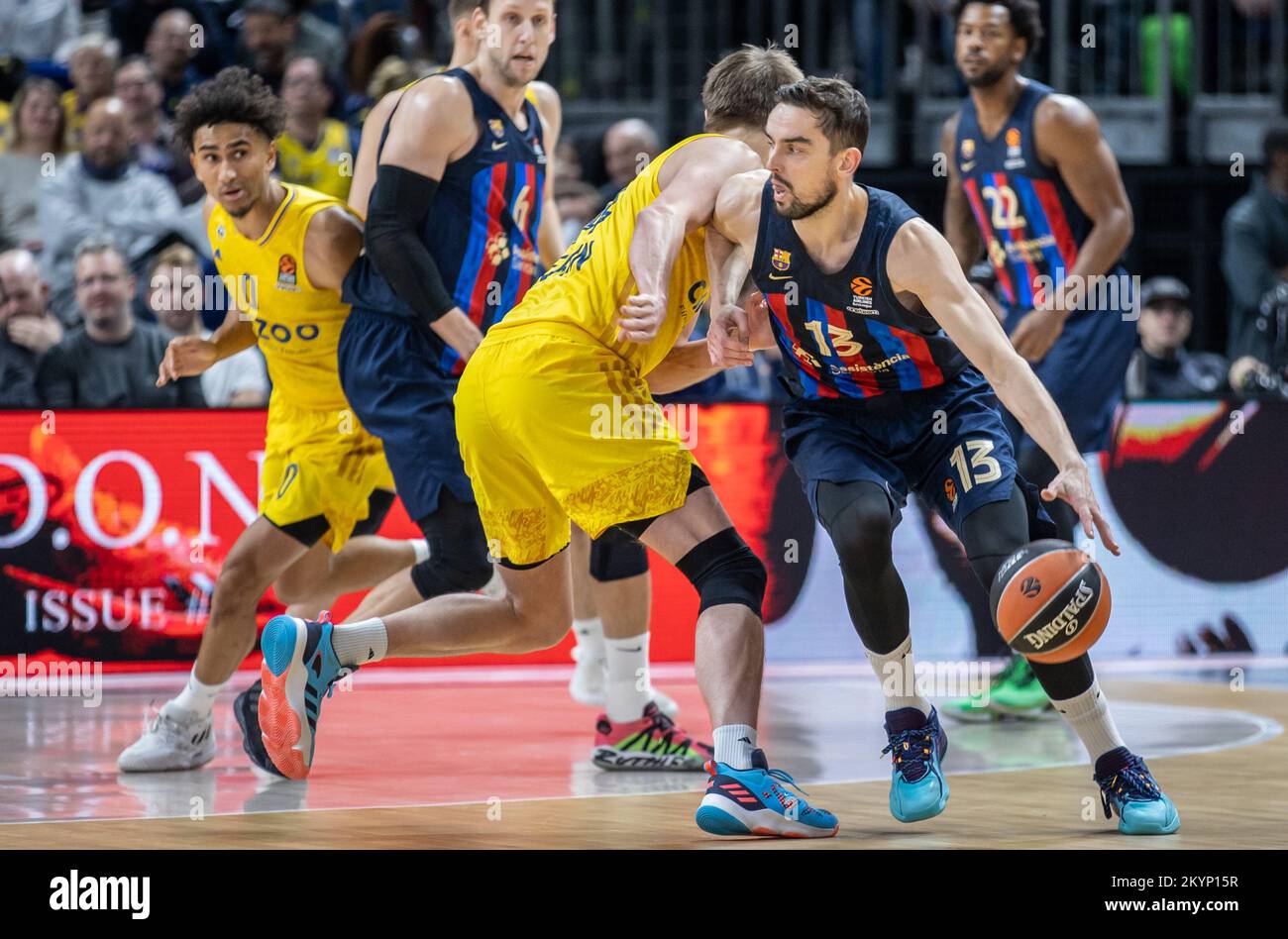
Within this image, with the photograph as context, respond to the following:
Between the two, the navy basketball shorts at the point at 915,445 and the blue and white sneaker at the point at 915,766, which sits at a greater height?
the navy basketball shorts at the point at 915,445

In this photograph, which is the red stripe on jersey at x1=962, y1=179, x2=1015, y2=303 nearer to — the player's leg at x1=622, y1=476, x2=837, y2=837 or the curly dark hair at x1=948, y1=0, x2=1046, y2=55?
the curly dark hair at x1=948, y1=0, x2=1046, y2=55

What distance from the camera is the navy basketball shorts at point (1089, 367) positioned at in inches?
279

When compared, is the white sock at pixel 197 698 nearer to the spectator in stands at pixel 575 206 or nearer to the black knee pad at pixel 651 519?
the black knee pad at pixel 651 519

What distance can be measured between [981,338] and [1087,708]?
0.96 metres

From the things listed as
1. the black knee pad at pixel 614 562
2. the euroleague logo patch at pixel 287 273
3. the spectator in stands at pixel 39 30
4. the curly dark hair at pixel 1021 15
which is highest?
the spectator in stands at pixel 39 30

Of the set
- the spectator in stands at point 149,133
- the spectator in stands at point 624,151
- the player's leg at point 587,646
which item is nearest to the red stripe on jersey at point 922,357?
the player's leg at point 587,646

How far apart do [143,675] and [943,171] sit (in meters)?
5.39

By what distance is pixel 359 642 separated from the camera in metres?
5.09

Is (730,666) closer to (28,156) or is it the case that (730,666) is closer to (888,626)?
(888,626)

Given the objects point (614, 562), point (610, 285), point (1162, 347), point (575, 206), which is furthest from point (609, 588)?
point (1162, 347)

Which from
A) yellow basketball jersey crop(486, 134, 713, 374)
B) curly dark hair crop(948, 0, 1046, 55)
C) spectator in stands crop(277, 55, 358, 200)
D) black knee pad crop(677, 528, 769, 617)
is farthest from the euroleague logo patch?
spectator in stands crop(277, 55, 358, 200)

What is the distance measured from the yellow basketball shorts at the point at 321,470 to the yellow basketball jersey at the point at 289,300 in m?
Result: 0.07

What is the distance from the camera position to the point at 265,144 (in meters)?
5.91
